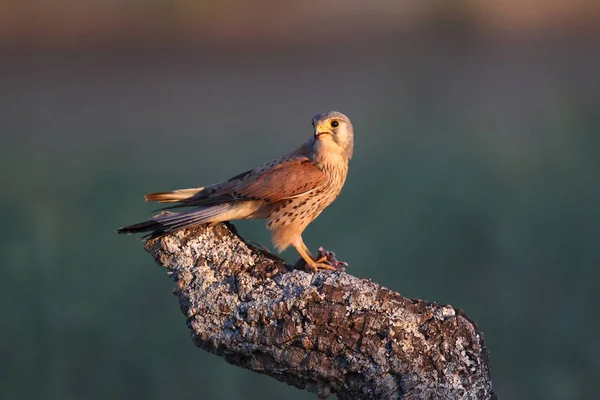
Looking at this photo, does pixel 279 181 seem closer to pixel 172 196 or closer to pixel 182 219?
pixel 172 196

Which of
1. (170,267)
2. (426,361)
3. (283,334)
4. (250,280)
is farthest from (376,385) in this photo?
(170,267)

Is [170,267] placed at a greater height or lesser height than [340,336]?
greater

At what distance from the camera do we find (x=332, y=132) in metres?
4.36

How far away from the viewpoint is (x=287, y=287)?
321 centimetres

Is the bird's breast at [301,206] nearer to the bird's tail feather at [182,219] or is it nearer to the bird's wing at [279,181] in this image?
the bird's wing at [279,181]

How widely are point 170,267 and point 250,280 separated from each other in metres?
0.38

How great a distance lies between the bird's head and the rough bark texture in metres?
1.21

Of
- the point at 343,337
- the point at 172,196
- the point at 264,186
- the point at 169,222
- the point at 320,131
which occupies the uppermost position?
the point at 320,131

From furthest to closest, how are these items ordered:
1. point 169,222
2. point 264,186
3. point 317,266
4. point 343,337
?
1. point 264,186
2. point 317,266
3. point 169,222
4. point 343,337

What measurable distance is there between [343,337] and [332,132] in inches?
60.7

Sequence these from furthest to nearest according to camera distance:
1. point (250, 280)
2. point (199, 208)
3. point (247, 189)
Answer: point (247, 189), point (199, 208), point (250, 280)

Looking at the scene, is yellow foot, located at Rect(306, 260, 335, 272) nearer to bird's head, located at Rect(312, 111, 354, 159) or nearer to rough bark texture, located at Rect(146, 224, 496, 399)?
rough bark texture, located at Rect(146, 224, 496, 399)

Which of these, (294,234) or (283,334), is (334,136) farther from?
(283,334)

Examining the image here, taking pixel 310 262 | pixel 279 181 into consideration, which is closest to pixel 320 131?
pixel 279 181
